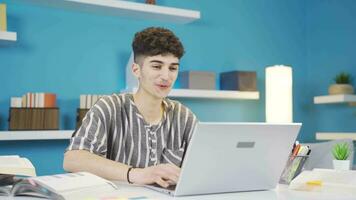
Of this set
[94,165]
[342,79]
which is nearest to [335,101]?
[342,79]

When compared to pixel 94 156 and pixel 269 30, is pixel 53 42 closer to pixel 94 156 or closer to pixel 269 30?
pixel 94 156

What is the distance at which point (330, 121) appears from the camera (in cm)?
380

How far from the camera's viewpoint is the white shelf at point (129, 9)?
2836 mm

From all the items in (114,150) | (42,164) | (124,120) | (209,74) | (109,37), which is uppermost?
(109,37)

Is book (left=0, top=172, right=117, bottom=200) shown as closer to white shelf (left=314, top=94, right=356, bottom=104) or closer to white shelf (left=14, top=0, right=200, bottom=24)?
white shelf (left=14, top=0, right=200, bottom=24)

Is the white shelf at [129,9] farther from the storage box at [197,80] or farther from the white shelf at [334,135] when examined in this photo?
the white shelf at [334,135]

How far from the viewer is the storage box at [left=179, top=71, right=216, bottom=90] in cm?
323

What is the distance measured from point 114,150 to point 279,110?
6.16 ft

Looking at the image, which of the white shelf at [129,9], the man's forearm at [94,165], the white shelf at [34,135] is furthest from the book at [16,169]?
the white shelf at [129,9]

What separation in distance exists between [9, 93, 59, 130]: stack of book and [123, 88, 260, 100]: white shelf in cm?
54

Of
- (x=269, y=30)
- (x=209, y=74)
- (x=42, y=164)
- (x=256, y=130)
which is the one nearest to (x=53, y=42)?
(x=42, y=164)

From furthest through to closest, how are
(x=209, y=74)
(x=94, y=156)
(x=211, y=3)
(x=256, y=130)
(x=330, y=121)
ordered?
(x=330, y=121)
(x=211, y=3)
(x=209, y=74)
(x=94, y=156)
(x=256, y=130)

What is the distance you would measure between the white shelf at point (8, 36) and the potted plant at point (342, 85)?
7.46 feet

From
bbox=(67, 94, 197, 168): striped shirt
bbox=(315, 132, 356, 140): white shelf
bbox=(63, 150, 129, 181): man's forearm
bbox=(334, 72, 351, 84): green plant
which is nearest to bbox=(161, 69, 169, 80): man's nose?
bbox=(67, 94, 197, 168): striped shirt
